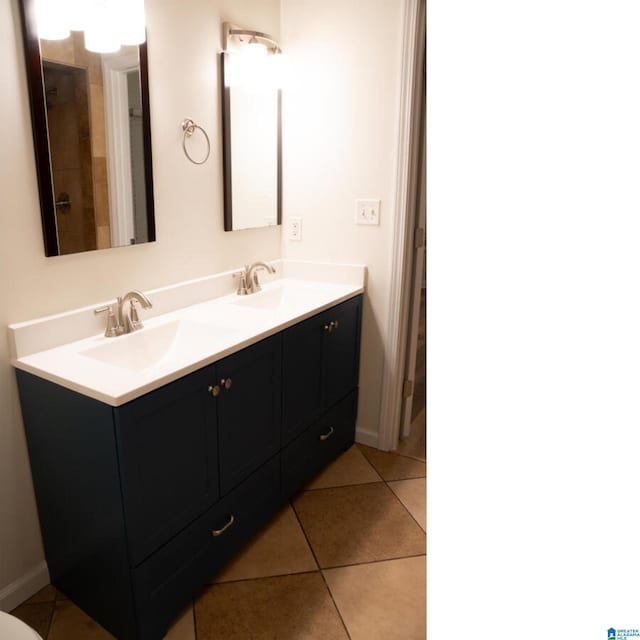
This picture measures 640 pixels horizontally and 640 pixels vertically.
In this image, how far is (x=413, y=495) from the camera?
2.33m

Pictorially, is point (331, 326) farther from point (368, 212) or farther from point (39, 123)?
point (39, 123)

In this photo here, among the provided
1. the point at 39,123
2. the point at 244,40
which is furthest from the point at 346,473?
the point at 244,40

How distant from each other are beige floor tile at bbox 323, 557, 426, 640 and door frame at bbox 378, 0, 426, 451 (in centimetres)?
84

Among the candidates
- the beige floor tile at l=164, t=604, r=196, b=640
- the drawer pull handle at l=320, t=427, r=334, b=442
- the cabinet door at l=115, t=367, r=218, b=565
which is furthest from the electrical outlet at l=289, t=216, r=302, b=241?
the beige floor tile at l=164, t=604, r=196, b=640

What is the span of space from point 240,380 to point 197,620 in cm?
78

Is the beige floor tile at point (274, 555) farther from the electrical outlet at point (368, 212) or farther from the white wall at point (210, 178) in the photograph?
the electrical outlet at point (368, 212)

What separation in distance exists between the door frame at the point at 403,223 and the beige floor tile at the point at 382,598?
838 millimetres

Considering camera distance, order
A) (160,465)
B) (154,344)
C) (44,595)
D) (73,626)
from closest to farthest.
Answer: (160,465) → (73,626) → (44,595) → (154,344)

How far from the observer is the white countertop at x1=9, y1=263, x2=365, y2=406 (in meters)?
1.40

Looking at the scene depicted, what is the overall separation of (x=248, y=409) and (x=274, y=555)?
23.4 inches

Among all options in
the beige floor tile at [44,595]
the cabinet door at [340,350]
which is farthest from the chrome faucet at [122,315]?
the beige floor tile at [44,595]

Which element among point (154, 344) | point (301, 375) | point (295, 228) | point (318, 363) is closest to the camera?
point (154, 344)

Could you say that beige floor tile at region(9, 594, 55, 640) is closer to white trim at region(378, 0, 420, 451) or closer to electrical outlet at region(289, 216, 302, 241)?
white trim at region(378, 0, 420, 451)
